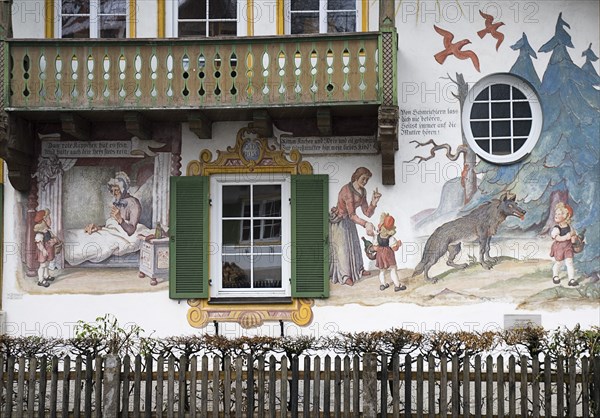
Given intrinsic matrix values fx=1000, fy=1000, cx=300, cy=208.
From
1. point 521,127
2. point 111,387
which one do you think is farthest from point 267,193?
point 111,387

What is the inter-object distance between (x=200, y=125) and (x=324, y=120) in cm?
178

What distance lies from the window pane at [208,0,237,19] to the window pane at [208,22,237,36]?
0.36ft

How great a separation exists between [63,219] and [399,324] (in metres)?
5.23

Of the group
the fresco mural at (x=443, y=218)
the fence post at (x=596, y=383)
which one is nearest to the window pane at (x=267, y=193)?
the fresco mural at (x=443, y=218)

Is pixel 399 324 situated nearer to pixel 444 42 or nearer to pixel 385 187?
pixel 385 187

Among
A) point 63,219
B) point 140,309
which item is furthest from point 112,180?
point 140,309

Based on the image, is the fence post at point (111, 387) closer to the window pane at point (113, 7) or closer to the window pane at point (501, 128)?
the window pane at point (113, 7)

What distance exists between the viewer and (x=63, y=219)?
14953 millimetres

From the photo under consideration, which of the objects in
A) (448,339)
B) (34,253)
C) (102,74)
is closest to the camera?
(448,339)

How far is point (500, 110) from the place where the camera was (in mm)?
14812

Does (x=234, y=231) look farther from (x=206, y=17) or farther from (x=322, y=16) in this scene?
(x=322, y=16)

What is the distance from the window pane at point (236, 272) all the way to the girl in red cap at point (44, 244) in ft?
8.32

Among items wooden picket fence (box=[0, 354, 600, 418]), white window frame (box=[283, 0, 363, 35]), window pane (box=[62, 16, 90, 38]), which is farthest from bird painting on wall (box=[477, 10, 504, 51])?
window pane (box=[62, 16, 90, 38])

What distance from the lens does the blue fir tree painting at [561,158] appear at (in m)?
14.5
